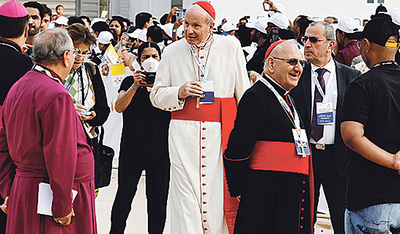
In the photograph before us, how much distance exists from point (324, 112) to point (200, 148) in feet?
3.73

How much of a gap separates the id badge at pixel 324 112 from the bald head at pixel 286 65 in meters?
1.27

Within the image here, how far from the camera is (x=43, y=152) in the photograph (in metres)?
3.76

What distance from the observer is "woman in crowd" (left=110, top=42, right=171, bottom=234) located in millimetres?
5883

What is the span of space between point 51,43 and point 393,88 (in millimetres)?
2156

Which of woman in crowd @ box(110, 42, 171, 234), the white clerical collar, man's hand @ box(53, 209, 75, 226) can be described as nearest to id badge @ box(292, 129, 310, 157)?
man's hand @ box(53, 209, 75, 226)

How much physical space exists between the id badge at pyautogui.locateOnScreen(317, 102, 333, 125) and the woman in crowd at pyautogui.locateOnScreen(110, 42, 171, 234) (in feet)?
4.72

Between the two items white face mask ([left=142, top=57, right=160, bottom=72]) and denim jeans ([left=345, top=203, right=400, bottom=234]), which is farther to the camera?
white face mask ([left=142, top=57, right=160, bottom=72])

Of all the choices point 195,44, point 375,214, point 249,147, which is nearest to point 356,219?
point 375,214

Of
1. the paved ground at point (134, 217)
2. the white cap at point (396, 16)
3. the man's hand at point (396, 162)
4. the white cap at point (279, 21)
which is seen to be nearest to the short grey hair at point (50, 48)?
the man's hand at point (396, 162)

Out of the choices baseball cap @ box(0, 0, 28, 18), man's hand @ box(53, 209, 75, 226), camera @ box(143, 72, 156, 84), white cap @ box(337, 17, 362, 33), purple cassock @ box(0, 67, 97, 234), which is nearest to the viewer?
purple cassock @ box(0, 67, 97, 234)

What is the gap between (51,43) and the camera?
3855 mm

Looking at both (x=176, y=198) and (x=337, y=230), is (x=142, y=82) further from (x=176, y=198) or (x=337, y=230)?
(x=337, y=230)

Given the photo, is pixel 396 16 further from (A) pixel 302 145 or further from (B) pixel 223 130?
(A) pixel 302 145

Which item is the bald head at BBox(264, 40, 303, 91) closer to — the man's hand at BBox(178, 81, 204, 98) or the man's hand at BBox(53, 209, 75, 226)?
the man's hand at BBox(178, 81, 204, 98)
